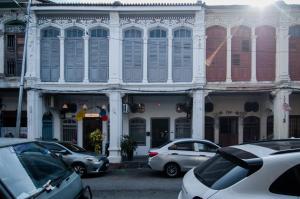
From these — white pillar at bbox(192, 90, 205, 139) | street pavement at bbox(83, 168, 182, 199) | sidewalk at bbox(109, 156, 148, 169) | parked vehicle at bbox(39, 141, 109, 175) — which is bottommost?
sidewalk at bbox(109, 156, 148, 169)

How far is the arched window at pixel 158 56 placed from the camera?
18.9 meters

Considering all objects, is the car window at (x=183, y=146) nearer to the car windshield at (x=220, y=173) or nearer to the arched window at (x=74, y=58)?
the arched window at (x=74, y=58)

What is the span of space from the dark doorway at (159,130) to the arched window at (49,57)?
664 centimetres

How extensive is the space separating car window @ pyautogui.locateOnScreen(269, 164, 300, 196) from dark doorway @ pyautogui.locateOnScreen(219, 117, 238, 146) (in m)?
17.9

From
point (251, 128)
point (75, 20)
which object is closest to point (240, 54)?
point (251, 128)

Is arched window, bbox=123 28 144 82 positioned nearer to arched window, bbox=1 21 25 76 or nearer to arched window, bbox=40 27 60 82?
arched window, bbox=40 27 60 82

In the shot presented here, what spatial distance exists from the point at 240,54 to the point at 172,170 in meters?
8.98

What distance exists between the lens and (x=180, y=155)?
43.4 ft

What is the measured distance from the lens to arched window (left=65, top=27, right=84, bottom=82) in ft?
62.3

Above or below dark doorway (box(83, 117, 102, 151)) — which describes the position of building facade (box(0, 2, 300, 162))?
above

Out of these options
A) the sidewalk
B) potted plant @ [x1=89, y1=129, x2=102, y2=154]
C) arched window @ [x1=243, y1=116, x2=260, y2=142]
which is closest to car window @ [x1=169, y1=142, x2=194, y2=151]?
the sidewalk

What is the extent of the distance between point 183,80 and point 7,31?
1053 cm

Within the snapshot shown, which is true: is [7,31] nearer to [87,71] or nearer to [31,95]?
[31,95]

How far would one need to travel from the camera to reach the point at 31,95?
1867cm
